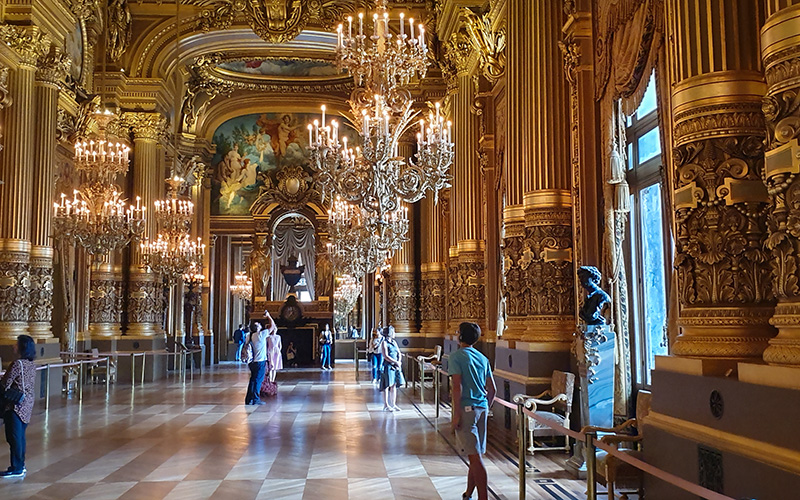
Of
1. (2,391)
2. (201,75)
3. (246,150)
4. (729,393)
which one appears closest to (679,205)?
(729,393)

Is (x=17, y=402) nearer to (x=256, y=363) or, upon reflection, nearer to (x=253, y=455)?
(x=253, y=455)

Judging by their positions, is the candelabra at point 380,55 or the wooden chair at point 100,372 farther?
the wooden chair at point 100,372

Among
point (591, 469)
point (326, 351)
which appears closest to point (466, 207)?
point (591, 469)

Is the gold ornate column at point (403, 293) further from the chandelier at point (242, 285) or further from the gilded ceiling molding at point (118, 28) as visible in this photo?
the chandelier at point (242, 285)

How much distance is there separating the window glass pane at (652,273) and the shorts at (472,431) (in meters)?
2.72

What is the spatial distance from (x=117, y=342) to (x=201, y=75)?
1048cm

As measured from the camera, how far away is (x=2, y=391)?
714 cm

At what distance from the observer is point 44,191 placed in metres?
15.0

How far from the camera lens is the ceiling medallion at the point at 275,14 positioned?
20.1 m

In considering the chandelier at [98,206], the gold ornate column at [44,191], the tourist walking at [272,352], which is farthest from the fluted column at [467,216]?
the gold ornate column at [44,191]

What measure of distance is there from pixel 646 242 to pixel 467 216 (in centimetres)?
734

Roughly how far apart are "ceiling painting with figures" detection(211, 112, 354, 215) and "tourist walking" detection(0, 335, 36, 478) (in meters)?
23.8

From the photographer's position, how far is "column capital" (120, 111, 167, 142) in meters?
20.8

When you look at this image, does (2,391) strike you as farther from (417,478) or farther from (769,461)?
(769,461)
